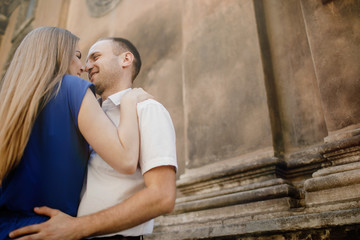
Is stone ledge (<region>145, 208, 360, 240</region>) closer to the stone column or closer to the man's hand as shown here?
the stone column

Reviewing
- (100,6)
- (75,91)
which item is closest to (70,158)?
(75,91)

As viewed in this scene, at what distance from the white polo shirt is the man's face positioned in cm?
54

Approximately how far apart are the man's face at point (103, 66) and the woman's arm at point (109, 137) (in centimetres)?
54

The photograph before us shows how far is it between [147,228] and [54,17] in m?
7.41

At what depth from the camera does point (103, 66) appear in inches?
74.1

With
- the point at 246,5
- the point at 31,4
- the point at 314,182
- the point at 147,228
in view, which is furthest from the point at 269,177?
the point at 31,4

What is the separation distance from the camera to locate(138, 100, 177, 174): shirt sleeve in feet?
4.01

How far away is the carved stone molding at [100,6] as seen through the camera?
5966mm

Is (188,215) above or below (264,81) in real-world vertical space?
below

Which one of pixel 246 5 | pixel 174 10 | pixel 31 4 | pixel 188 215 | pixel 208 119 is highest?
pixel 31 4

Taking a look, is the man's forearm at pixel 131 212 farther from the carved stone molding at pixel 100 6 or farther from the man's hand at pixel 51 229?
the carved stone molding at pixel 100 6

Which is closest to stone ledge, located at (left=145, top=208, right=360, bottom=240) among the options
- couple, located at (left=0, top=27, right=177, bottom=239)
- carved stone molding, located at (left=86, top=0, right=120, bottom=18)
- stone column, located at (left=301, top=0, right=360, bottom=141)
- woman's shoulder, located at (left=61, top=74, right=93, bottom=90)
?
stone column, located at (left=301, top=0, right=360, bottom=141)

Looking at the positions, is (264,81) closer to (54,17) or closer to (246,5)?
(246,5)

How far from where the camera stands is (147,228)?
1288 mm
